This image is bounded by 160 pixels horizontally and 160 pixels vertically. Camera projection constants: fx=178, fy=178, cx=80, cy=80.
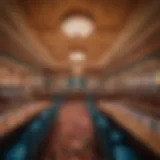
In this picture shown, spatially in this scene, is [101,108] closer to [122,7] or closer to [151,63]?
[151,63]

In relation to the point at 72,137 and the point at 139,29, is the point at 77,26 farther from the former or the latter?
the point at 72,137

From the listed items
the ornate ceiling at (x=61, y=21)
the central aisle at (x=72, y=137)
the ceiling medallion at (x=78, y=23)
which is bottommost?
the central aisle at (x=72, y=137)

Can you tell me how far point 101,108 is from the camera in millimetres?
3340

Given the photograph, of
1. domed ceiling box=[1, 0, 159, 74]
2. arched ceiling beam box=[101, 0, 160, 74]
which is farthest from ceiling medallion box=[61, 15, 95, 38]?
arched ceiling beam box=[101, 0, 160, 74]

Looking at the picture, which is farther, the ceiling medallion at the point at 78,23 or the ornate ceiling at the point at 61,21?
the ceiling medallion at the point at 78,23

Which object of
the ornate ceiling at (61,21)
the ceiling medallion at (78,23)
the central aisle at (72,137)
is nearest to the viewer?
the central aisle at (72,137)

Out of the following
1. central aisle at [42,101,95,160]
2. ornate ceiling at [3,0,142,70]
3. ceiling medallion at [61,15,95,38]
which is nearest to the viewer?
central aisle at [42,101,95,160]

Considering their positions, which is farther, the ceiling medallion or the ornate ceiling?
the ceiling medallion

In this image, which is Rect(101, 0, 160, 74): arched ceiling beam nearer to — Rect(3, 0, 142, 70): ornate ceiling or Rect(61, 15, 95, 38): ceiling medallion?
Rect(3, 0, 142, 70): ornate ceiling

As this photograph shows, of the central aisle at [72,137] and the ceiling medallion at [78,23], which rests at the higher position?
the ceiling medallion at [78,23]

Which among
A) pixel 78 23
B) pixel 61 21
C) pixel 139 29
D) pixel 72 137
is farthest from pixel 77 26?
pixel 72 137

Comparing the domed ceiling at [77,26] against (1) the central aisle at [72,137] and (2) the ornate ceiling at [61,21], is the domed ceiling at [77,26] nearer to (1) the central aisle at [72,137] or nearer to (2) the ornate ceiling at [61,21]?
(2) the ornate ceiling at [61,21]

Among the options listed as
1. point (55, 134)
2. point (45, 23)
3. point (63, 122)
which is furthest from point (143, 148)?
point (45, 23)

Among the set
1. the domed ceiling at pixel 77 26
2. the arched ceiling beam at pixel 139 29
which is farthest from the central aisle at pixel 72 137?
the arched ceiling beam at pixel 139 29
